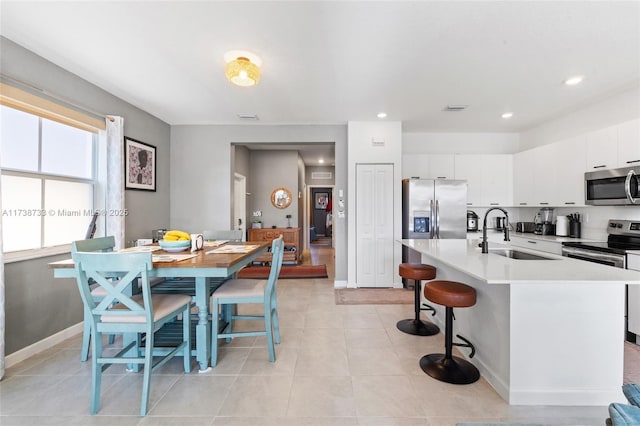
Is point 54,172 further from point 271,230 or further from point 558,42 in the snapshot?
point 558,42

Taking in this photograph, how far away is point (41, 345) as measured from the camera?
2.41 metres

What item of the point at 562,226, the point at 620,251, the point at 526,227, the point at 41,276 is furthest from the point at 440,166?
the point at 41,276

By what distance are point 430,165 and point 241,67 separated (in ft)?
11.4

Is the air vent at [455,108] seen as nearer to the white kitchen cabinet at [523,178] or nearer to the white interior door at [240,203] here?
the white kitchen cabinet at [523,178]

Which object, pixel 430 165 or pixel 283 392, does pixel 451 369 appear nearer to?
pixel 283 392

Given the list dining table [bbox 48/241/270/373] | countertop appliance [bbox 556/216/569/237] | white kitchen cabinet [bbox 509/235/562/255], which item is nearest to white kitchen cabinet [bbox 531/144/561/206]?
countertop appliance [bbox 556/216/569/237]

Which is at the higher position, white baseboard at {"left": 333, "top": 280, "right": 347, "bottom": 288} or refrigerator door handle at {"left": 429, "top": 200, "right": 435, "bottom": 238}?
refrigerator door handle at {"left": 429, "top": 200, "right": 435, "bottom": 238}

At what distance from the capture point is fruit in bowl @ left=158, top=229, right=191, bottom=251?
2.39 meters

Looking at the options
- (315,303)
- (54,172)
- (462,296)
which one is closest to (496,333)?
(462,296)

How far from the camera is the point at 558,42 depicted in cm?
221

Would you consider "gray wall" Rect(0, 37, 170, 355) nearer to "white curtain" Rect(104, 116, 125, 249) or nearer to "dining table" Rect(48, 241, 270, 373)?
"white curtain" Rect(104, 116, 125, 249)

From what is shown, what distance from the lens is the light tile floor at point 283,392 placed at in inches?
63.6

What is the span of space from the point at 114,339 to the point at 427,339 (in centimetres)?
295

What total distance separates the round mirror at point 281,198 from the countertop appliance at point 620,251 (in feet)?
16.1
